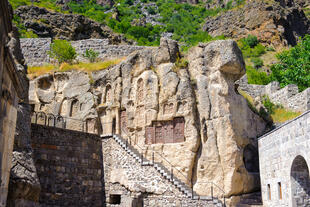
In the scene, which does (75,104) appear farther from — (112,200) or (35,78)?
(112,200)

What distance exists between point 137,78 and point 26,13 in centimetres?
2468

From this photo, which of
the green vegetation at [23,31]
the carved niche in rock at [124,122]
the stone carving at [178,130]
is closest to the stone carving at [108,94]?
the carved niche in rock at [124,122]

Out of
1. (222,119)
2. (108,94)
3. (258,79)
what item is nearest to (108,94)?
(108,94)

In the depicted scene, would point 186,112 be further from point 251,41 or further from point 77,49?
point 251,41

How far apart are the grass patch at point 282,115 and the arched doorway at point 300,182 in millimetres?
12120

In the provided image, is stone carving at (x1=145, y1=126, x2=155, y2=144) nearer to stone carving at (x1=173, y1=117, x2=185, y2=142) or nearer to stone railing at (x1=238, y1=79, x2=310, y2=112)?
stone carving at (x1=173, y1=117, x2=185, y2=142)

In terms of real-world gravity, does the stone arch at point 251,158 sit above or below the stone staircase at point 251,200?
above

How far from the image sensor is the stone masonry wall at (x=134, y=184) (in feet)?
71.1

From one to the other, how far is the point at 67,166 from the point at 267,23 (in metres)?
40.8

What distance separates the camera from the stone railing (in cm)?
2959

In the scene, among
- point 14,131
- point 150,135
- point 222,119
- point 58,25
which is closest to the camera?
point 14,131

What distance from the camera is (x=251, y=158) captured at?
26.3 meters

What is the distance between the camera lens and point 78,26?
46094 mm

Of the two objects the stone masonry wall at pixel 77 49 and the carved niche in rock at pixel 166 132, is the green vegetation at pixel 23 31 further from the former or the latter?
the carved niche in rock at pixel 166 132
